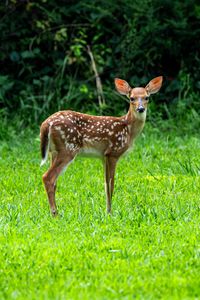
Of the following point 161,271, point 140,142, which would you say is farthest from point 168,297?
point 140,142

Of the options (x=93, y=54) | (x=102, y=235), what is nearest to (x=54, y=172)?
(x=102, y=235)

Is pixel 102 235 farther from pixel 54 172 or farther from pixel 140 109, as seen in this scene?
pixel 140 109

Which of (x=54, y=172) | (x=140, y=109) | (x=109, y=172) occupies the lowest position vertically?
(x=109, y=172)

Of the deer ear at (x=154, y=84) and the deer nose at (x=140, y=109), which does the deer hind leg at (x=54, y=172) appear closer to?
the deer nose at (x=140, y=109)

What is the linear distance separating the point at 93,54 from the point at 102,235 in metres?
8.70

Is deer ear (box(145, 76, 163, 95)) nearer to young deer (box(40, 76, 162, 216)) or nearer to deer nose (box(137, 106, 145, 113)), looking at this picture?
young deer (box(40, 76, 162, 216))

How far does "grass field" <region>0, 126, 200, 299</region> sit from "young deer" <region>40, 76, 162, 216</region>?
13.2 inches

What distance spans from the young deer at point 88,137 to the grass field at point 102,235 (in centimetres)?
34

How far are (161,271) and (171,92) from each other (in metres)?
9.09

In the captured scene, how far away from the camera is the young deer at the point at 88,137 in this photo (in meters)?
8.41

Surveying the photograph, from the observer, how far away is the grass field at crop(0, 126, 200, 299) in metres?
5.97

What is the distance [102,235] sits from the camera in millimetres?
7191

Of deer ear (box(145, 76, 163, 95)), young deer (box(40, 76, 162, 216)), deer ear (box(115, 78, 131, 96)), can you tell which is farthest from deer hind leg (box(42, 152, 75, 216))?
deer ear (box(145, 76, 163, 95))

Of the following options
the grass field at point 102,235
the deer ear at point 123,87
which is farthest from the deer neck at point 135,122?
the grass field at point 102,235
